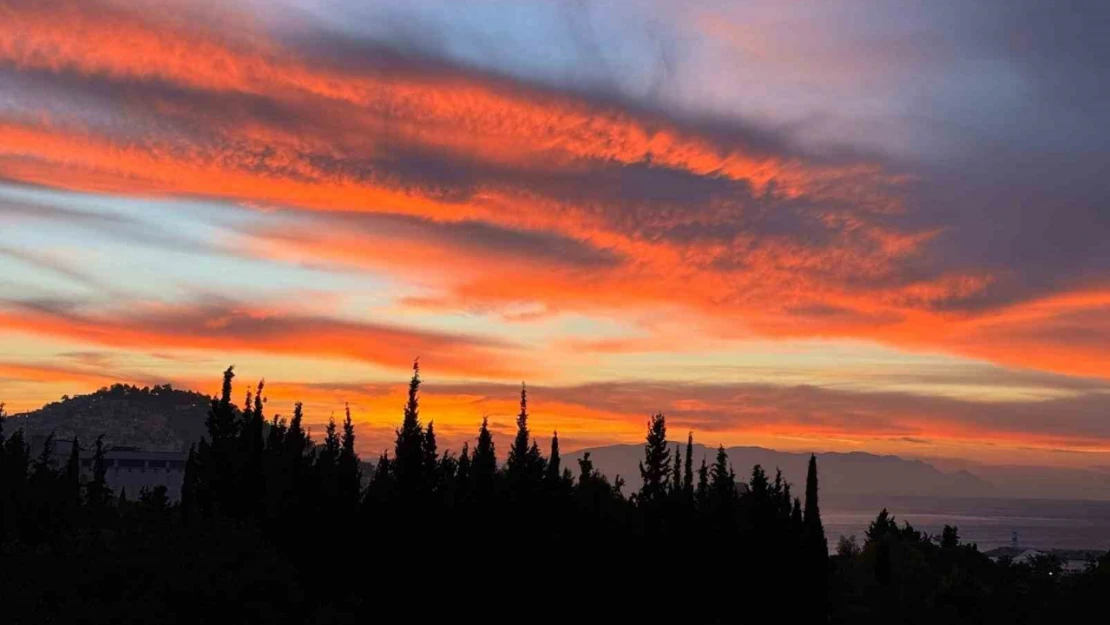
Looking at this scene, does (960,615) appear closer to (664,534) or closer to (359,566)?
(664,534)

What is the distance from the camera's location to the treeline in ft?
148

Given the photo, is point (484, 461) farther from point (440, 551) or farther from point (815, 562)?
point (815, 562)

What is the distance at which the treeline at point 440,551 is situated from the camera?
4516cm

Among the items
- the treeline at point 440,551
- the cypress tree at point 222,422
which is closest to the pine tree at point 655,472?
the treeline at point 440,551

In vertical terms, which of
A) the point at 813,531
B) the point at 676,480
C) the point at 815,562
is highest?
the point at 676,480

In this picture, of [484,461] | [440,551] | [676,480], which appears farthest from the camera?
[676,480]

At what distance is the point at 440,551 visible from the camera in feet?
232

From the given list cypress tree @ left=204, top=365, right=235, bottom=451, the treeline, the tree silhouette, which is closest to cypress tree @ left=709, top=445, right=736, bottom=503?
the treeline

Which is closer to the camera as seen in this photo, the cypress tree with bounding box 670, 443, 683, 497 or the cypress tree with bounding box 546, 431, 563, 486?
the cypress tree with bounding box 546, 431, 563, 486

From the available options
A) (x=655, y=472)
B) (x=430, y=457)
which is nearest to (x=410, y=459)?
(x=430, y=457)

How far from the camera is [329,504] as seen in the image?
2864 inches

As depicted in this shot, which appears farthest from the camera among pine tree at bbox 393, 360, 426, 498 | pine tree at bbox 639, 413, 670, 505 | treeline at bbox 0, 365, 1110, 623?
pine tree at bbox 639, 413, 670, 505

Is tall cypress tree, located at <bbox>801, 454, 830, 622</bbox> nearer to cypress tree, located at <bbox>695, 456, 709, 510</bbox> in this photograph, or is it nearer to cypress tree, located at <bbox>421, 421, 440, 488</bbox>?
cypress tree, located at <bbox>695, 456, 709, 510</bbox>

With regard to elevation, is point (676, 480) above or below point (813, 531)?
above
